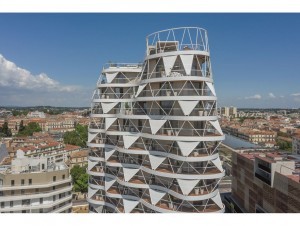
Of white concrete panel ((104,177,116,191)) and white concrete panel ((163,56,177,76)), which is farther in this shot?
white concrete panel ((104,177,116,191))

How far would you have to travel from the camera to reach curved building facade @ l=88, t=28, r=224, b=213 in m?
12.5

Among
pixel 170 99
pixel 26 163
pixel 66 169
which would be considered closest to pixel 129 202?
pixel 170 99

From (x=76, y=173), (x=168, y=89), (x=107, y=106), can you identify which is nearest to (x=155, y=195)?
(x=168, y=89)

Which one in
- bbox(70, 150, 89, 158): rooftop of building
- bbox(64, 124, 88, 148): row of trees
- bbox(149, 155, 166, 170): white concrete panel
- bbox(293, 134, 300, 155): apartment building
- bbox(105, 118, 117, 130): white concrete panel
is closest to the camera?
bbox(149, 155, 166, 170): white concrete panel

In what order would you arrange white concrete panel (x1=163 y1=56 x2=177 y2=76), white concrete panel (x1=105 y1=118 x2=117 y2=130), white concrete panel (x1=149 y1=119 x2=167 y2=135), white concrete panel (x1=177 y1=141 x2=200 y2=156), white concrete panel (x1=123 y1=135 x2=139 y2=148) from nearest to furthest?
white concrete panel (x1=177 y1=141 x2=200 y2=156), white concrete panel (x1=163 y1=56 x2=177 y2=76), white concrete panel (x1=149 y1=119 x2=167 y2=135), white concrete panel (x1=123 y1=135 x2=139 y2=148), white concrete panel (x1=105 y1=118 x2=117 y2=130)

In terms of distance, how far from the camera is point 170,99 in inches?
496

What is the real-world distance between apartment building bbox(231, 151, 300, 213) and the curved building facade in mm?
6793

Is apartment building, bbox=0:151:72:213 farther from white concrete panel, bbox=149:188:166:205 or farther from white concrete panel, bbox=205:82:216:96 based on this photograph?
white concrete panel, bbox=205:82:216:96

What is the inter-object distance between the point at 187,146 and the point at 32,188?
1203cm

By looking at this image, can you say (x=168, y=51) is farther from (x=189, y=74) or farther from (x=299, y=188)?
(x=299, y=188)

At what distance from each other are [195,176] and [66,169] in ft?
39.9

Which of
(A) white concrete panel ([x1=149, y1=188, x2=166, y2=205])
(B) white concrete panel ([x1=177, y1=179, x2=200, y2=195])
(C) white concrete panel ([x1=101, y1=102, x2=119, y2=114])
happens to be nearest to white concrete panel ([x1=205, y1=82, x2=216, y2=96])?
(B) white concrete panel ([x1=177, y1=179, x2=200, y2=195])

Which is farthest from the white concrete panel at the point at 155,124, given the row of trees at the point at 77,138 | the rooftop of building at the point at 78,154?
the row of trees at the point at 77,138

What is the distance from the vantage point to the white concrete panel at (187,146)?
40.5 ft
